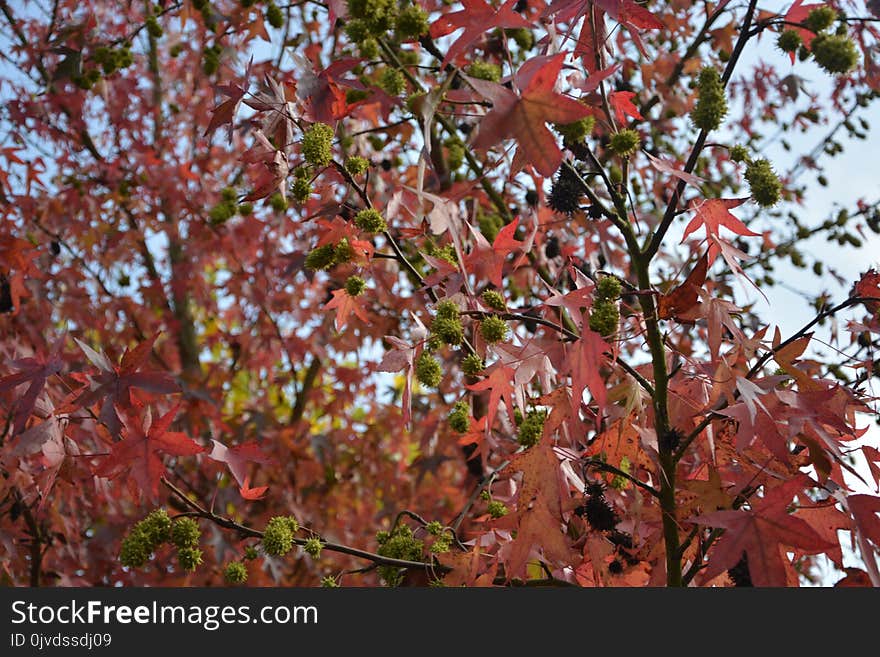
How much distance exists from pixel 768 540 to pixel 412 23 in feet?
4.09

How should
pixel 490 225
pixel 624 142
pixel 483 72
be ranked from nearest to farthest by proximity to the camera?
pixel 624 142 → pixel 483 72 → pixel 490 225

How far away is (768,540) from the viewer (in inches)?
45.2

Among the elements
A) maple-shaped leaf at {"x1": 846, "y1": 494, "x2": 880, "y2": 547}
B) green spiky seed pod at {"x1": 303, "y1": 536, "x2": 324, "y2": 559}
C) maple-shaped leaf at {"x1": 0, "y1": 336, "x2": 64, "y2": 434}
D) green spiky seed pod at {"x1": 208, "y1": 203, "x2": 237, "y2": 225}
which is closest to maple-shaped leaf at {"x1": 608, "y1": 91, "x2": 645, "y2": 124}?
maple-shaped leaf at {"x1": 846, "y1": 494, "x2": 880, "y2": 547}

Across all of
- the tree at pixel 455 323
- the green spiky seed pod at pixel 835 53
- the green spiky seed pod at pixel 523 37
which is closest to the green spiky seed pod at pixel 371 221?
the tree at pixel 455 323

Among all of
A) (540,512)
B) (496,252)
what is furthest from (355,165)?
(540,512)

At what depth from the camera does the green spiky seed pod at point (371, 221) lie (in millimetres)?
1622

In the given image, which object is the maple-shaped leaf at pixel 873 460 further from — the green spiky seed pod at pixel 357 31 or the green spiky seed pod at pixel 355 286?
the green spiky seed pod at pixel 357 31

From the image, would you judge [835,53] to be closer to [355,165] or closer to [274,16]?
[355,165]

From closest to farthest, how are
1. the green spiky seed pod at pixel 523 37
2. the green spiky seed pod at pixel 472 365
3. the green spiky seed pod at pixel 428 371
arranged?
the green spiky seed pod at pixel 472 365
the green spiky seed pod at pixel 428 371
the green spiky seed pod at pixel 523 37

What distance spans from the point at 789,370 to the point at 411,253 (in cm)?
171

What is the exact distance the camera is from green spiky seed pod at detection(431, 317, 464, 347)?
147 centimetres

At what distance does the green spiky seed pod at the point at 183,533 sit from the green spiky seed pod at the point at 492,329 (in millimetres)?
703

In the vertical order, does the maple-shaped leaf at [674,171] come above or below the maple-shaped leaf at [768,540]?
above

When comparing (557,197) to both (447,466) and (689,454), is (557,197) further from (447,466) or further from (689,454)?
(447,466)
